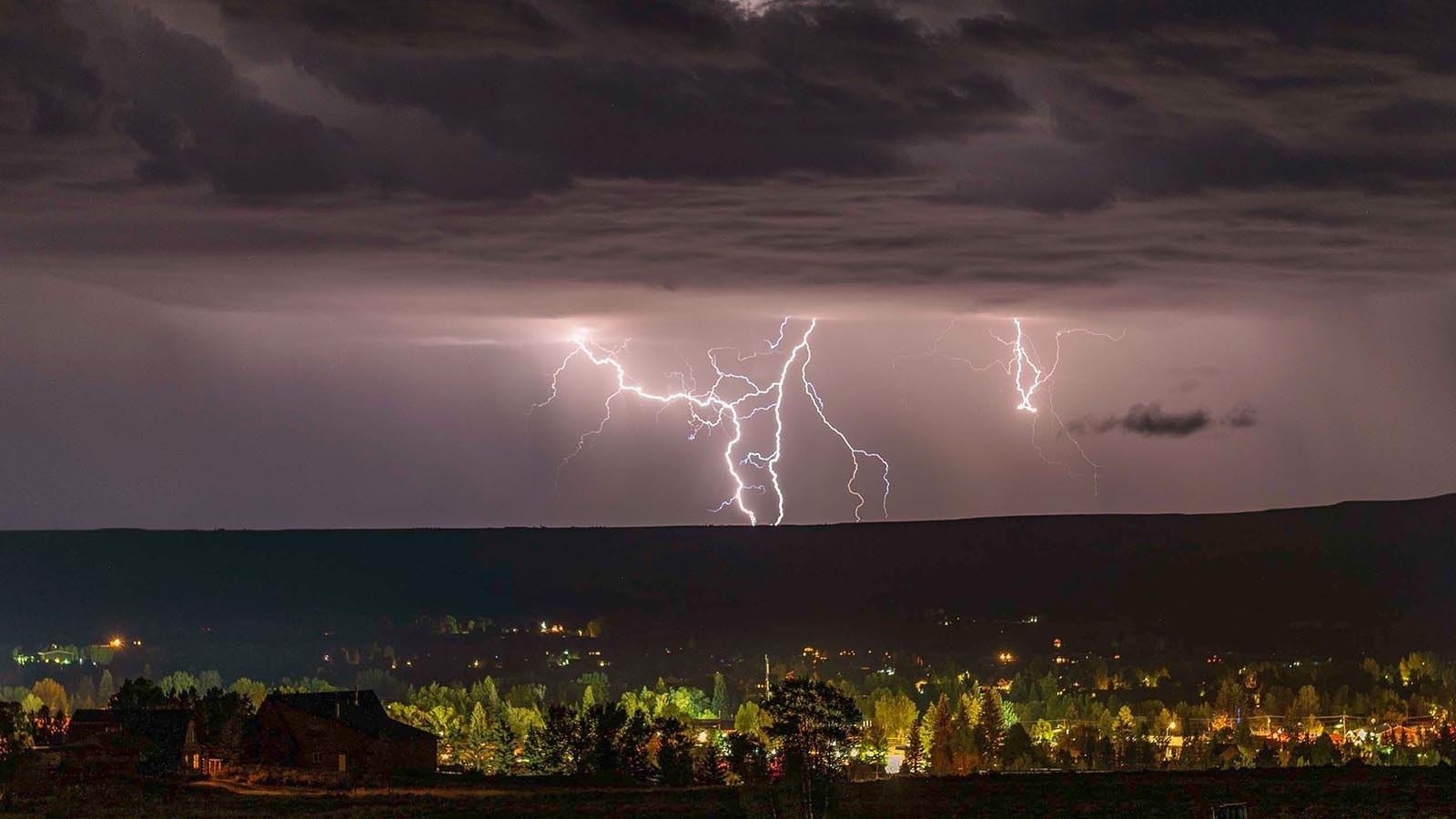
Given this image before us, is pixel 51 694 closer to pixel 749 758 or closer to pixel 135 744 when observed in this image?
pixel 135 744

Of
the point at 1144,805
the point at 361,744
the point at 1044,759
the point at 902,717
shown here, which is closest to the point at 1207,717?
the point at 902,717

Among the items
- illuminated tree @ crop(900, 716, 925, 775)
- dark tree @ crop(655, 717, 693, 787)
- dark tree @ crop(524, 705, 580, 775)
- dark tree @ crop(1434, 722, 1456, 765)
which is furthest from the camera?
dark tree @ crop(1434, 722, 1456, 765)

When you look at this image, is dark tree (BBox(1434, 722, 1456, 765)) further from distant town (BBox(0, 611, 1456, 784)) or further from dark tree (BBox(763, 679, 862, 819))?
dark tree (BBox(763, 679, 862, 819))

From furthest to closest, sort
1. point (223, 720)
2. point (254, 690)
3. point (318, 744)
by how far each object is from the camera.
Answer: point (254, 690) < point (223, 720) < point (318, 744)

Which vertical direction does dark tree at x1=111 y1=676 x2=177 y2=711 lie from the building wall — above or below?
above

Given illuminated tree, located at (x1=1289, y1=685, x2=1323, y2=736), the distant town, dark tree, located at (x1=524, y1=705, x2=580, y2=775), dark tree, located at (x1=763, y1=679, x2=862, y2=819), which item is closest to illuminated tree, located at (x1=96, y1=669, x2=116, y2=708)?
the distant town

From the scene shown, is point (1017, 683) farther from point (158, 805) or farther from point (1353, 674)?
→ point (158, 805)

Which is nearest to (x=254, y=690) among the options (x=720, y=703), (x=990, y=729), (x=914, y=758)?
(x=720, y=703)
